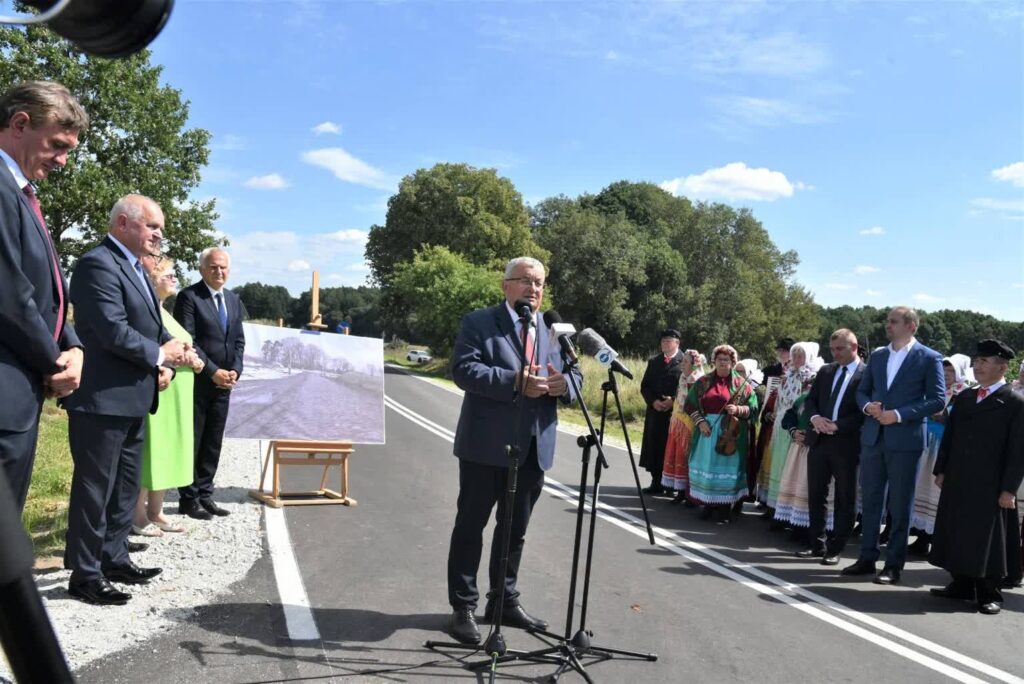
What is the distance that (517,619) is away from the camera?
15.4ft

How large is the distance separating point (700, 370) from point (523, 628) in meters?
5.75

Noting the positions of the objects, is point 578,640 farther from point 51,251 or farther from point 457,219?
point 457,219

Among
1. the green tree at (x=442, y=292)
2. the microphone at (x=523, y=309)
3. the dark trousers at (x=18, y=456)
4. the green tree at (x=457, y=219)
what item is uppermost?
the green tree at (x=457, y=219)

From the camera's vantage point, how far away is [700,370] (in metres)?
9.70

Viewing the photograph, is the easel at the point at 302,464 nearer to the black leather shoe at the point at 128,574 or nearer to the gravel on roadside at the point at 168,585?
the gravel on roadside at the point at 168,585

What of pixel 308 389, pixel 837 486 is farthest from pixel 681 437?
pixel 308 389

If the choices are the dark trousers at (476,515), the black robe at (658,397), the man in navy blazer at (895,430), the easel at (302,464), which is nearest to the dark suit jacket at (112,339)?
the dark trousers at (476,515)

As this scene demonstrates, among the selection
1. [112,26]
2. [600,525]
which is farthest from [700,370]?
[112,26]

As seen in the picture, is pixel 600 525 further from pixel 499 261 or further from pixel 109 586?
pixel 499 261

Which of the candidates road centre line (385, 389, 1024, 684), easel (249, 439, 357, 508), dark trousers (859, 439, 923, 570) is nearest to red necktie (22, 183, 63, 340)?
easel (249, 439, 357, 508)

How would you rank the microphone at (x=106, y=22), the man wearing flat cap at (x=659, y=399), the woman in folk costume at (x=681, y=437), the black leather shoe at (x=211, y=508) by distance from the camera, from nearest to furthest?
the microphone at (x=106, y=22) < the black leather shoe at (x=211, y=508) < the woman in folk costume at (x=681, y=437) < the man wearing flat cap at (x=659, y=399)

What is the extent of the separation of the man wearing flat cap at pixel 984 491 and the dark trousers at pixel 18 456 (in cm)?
638

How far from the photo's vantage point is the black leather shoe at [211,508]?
6781mm

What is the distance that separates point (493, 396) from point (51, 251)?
2.31 metres
